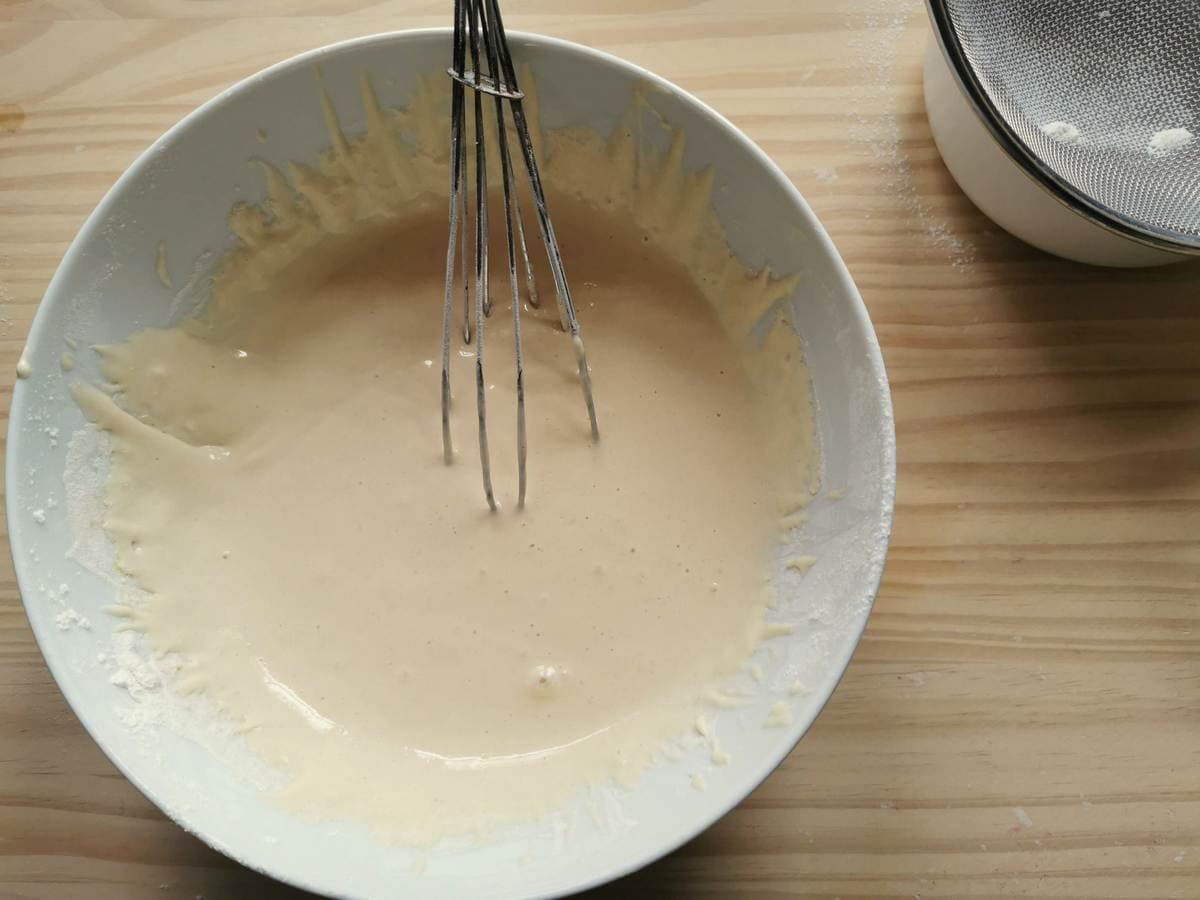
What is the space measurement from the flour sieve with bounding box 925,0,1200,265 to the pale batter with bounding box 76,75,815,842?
10.0 inches

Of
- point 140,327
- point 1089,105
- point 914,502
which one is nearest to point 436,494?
point 140,327

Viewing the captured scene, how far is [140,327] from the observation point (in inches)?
35.7

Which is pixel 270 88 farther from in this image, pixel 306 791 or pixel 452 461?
pixel 306 791

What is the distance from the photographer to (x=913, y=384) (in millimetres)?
926

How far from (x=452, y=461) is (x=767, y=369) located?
360 millimetres

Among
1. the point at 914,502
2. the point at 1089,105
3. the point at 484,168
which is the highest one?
the point at 484,168

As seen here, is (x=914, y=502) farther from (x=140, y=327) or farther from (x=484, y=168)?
(x=140, y=327)

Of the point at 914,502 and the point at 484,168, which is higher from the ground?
the point at 484,168

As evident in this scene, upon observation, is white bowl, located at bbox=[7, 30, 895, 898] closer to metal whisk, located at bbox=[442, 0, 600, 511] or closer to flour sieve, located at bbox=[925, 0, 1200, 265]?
metal whisk, located at bbox=[442, 0, 600, 511]

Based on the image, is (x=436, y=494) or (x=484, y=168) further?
(x=436, y=494)

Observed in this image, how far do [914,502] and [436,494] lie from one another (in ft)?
1.66

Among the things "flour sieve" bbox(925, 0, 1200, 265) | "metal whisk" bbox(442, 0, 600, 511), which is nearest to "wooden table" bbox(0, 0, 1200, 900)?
"flour sieve" bbox(925, 0, 1200, 265)

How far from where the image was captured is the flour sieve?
899 mm

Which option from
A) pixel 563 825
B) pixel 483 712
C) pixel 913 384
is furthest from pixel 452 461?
pixel 913 384
